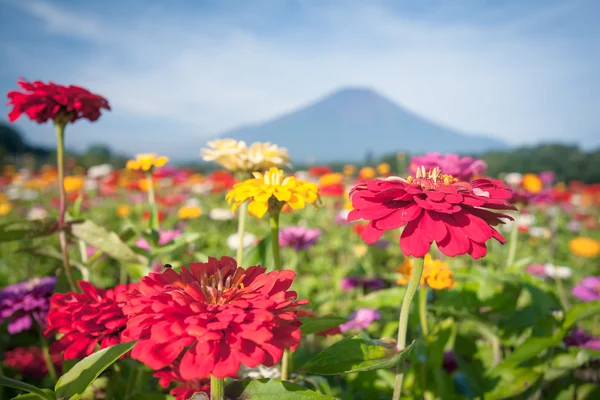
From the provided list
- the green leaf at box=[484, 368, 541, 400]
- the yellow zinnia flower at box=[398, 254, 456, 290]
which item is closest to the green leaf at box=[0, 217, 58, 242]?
the yellow zinnia flower at box=[398, 254, 456, 290]

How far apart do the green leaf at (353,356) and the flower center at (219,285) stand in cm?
21

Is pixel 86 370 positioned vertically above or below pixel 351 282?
above

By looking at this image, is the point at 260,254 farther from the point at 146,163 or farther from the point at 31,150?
the point at 31,150

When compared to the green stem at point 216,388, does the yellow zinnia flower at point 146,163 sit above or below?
above

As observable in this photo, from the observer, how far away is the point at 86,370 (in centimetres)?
71

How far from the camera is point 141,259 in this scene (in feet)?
4.25

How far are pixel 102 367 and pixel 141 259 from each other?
0.64 metres

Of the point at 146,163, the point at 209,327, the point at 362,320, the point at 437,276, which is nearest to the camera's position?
the point at 209,327

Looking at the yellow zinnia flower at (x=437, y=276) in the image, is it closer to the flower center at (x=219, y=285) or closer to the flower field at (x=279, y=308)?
the flower field at (x=279, y=308)

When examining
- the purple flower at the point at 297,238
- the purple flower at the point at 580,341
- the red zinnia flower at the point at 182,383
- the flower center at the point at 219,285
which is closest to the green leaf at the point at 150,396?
the red zinnia flower at the point at 182,383

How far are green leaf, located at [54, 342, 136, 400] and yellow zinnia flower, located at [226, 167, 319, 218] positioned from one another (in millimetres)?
398

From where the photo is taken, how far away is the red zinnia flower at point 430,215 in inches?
27.0

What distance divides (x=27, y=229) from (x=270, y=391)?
0.95m

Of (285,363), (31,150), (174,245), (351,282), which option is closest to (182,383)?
(285,363)
